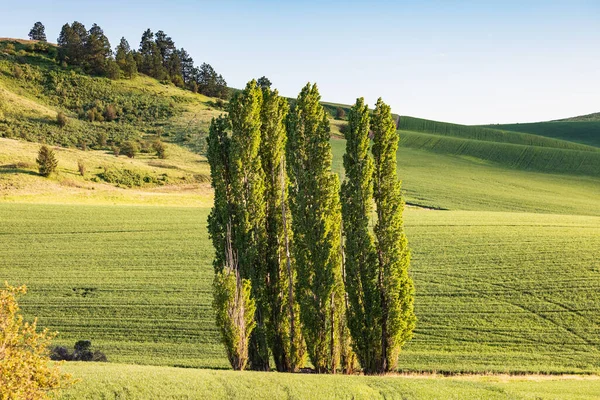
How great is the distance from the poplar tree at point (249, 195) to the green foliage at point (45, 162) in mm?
38611

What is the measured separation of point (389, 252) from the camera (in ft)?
79.5

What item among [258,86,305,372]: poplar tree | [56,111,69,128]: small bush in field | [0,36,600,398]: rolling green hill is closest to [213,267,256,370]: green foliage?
[258,86,305,372]: poplar tree

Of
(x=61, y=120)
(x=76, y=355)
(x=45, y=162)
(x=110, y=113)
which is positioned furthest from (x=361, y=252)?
(x=110, y=113)

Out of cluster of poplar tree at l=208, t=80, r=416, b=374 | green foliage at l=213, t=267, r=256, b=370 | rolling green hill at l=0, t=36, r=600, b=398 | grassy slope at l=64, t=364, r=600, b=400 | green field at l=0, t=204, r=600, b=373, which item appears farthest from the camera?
green field at l=0, t=204, r=600, b=373

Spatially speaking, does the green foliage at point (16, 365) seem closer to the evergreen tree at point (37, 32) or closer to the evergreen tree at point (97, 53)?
the evergreen tree at point (97, 53)

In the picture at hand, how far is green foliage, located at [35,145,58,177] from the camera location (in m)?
56.9

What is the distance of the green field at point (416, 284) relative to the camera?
27766mm

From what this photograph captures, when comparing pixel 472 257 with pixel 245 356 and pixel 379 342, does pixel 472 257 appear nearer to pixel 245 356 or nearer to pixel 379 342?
pixel 379 342

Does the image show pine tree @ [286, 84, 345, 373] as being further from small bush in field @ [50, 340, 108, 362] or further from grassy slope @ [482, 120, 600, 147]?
grassy slope @ [482, 120, 600, 147]

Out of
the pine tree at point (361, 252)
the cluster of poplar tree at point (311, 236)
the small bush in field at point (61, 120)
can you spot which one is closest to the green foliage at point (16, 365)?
the cluster of poplar tree at point (311, 236)

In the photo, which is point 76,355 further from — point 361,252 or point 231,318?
point 361,252

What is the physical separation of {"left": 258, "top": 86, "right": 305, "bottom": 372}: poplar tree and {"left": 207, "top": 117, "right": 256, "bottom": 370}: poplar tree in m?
1.54

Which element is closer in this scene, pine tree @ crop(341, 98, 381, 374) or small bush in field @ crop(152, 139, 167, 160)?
pine tree @ crop(341, 98, 381, 374)

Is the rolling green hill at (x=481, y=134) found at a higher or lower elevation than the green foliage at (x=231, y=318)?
higher
